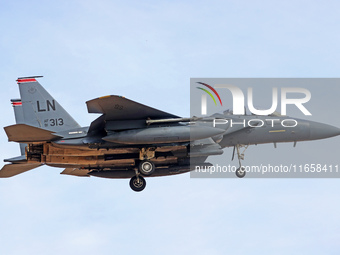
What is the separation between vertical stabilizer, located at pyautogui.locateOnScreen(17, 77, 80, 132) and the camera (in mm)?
21078

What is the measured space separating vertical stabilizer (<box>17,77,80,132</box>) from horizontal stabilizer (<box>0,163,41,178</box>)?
1.69m

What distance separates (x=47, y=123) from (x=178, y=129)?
458 centimetres

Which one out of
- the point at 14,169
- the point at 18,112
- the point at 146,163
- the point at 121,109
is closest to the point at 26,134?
the point at 121,109

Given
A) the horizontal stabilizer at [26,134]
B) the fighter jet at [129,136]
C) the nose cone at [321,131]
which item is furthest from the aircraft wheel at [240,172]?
the horizontal stabilizer at [26,134]

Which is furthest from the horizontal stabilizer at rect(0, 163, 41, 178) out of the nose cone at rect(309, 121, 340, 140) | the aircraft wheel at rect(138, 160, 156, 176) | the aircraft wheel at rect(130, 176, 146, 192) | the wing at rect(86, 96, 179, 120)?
the nose cone at rect(309, 121, 340, 140)

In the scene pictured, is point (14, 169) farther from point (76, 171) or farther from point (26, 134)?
point (26, 134)

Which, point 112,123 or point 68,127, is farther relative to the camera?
point 68,127

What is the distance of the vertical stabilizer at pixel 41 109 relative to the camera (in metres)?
21.1

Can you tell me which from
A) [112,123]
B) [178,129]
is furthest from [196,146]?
[112,123]

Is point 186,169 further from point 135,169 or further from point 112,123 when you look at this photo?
point 112,123

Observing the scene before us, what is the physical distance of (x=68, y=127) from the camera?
829 inches

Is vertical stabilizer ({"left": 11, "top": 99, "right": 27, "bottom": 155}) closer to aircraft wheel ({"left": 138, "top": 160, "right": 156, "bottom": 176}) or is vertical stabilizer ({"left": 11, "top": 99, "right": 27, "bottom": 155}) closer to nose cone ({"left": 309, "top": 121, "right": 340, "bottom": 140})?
aircraft wheel ({"left": 138, "top": 160, "right": 156, "bottom": 176})

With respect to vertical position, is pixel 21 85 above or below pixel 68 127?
above

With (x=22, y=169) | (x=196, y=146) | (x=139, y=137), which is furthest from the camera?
(x=22, y=169)
